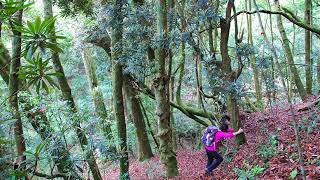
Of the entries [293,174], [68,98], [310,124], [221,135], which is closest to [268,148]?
[221,135]

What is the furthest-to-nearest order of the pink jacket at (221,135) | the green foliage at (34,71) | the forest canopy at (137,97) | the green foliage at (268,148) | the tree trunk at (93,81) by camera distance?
the tree trunk at (93,81)
the pink jacket at (221,135)
the green foliage at (268,148)
the forest canopy at (137,97)
the green foliage at (34,71)

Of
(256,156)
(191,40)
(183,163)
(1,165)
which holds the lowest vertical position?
(183,163)

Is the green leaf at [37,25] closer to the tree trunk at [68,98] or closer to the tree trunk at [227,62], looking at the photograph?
the tree trunk at [68,98]

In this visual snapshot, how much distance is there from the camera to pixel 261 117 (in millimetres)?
9992

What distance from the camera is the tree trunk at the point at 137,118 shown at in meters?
10.3

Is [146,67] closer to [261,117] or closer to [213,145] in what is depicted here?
[213,145]

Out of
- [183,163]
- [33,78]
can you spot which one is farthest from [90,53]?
[33,78]

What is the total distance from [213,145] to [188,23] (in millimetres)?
2802

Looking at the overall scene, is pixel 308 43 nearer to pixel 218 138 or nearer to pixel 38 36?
Answer: pixel 218 138

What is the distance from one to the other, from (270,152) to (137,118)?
5923 millimetres

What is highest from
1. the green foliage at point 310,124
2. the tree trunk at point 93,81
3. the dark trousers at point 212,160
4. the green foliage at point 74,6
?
the green foliage at point 74,6

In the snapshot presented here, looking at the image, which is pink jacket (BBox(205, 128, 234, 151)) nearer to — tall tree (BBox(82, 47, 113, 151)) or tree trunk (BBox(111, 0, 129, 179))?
tree trunk (BBox(111, 0, 129, 179))

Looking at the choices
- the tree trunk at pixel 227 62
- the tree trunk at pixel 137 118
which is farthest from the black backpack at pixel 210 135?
the tree trunk at pixel 137 118

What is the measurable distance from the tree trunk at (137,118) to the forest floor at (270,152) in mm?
1998
